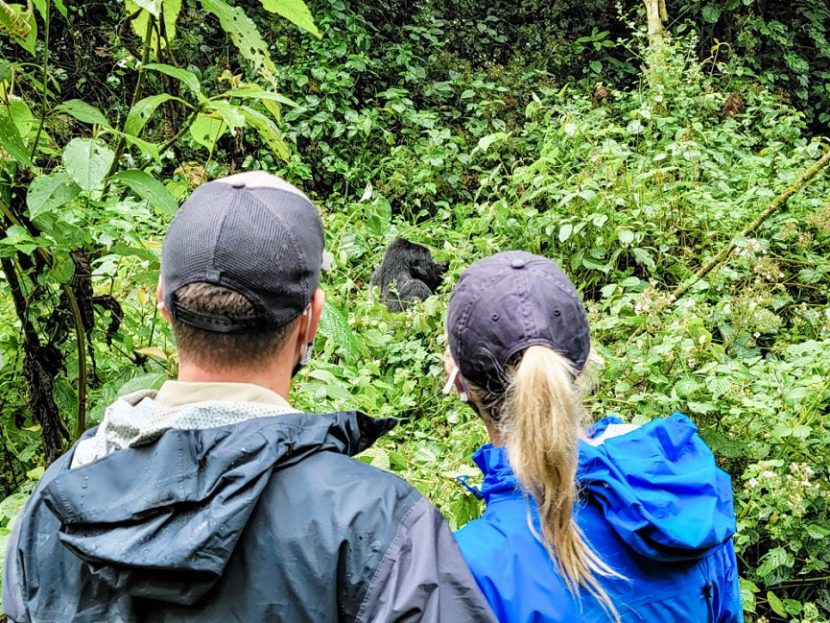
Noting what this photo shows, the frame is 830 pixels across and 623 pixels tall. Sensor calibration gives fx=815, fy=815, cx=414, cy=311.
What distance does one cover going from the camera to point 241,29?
166cm

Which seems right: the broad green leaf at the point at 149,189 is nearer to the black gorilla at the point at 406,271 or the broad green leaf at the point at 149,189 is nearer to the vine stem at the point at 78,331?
the vine stem at the point at 78,331

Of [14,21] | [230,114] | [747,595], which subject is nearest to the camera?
[14,21]

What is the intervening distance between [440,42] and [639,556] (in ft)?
24.4

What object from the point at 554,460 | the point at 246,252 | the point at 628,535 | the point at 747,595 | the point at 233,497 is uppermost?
the point at 246,252

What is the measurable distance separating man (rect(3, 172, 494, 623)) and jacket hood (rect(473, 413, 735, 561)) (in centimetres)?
30

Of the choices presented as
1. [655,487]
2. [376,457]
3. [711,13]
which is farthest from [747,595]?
[711,13]

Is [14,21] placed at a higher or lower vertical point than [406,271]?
higher

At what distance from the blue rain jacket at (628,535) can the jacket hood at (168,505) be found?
40cm

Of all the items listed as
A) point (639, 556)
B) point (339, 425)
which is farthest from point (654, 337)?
point (339, 425)

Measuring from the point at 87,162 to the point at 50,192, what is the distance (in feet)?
0.34

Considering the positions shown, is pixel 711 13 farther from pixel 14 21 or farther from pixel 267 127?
pixel 14 21

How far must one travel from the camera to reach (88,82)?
680 centimetres

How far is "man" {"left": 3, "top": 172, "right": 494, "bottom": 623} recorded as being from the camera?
90 centimetres

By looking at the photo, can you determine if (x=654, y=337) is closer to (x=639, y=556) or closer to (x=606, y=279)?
(x=606, y=279)
